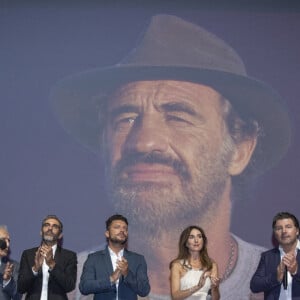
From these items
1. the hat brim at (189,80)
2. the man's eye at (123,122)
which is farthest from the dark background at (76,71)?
the man's eye at (123,122)

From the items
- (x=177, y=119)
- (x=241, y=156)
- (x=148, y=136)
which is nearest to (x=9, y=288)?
(x=148, y=136)

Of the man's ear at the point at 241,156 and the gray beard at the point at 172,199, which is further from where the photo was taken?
the man's ear at the point at 241,156

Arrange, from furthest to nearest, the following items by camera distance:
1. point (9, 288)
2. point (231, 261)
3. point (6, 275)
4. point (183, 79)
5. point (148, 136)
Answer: point (183, 79)
point (148, 136)
point (231, 261)
point (9, 288)
point (6, 275)

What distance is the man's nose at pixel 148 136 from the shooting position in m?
5.73

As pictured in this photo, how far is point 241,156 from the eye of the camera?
5801 millimetres

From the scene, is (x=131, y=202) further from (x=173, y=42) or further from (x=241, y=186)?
(x=173, y=42)

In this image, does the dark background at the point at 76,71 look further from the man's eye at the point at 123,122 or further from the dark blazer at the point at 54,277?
the dark blazer at the point at 54,277

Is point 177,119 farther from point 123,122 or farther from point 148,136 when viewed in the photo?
point 123,122

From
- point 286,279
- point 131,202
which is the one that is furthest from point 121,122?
point 286,279

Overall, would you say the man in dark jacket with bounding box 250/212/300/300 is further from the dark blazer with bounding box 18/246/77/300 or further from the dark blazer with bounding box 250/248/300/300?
the dark blazer with bounding box 18/246/77/300

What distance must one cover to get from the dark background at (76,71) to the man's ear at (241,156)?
193mm

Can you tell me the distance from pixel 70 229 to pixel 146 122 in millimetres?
1064

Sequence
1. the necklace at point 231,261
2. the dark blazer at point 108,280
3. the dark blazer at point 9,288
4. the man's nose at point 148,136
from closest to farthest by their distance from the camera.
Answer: the dark blazer at point 108,280, the dark blazer at point 9,288, the necklace at point 231,261, the man's nose at point 148,136

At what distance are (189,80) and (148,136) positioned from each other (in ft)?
1.97
